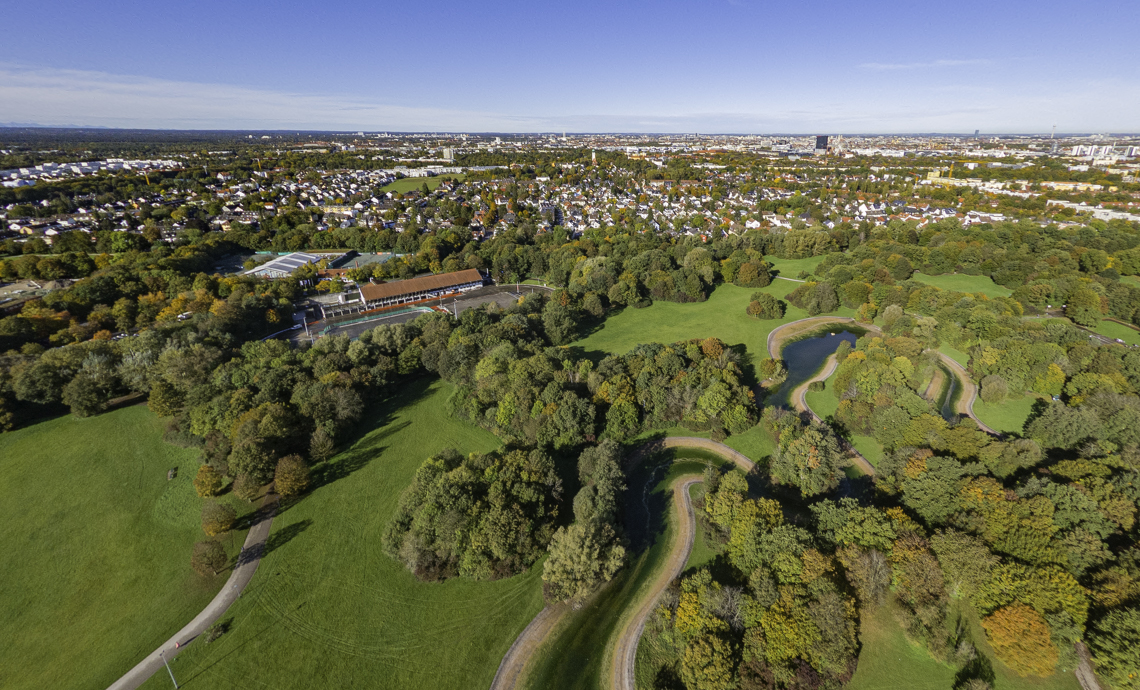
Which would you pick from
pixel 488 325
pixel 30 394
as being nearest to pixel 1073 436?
pixel 488 325

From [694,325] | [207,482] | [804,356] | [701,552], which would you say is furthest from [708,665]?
[694,325]

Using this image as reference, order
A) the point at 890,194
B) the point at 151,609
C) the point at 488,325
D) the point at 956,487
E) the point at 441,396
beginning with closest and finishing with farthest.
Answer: the point at 151,609, the point at 956,487, the point at 441,396, the point at 488,325, the point at 890,194

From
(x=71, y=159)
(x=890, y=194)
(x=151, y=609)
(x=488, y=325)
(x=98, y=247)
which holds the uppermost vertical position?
(x=71, y=159)

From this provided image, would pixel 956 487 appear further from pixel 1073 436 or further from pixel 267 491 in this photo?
→ pixel 267 491

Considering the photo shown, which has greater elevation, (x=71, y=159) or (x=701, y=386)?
(x=71, y=159)

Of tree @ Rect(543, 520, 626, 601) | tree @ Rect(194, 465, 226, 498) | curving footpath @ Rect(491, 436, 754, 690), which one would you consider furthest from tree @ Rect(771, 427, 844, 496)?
tree @ Rect(194, 465, 226, 498)

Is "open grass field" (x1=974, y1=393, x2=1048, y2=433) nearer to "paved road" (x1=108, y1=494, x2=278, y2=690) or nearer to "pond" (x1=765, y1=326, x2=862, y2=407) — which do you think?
"pond" (x1=765, y1=326, x2=862, y2=407)

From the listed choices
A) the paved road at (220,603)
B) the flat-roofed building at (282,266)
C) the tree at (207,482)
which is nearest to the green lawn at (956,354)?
the paved road at (220,603)

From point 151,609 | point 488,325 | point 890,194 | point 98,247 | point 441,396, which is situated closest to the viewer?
point 151,609
